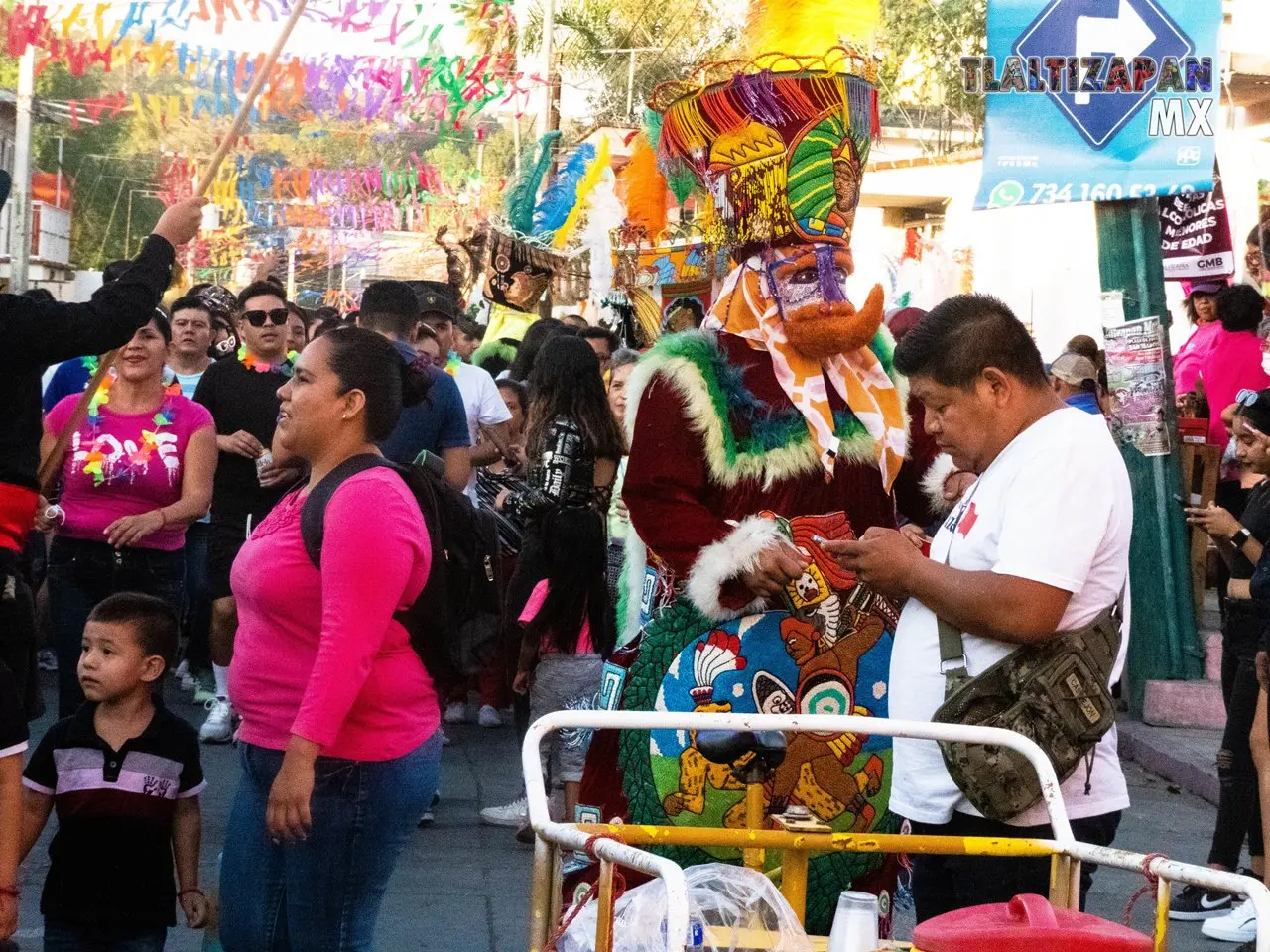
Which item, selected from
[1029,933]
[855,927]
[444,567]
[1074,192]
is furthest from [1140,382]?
[1029,933]

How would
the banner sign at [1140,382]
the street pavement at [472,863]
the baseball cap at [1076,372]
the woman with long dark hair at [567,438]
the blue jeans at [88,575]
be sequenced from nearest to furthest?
1. the street pavement at [472,863]
2. the blue jeans at [88,575]
3. the woman with long dark hair at [567,438]
4. the baseball cap at [1076,372]
5. the banner sign at [1140,382]

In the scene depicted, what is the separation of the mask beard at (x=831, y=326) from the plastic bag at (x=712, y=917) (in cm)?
181

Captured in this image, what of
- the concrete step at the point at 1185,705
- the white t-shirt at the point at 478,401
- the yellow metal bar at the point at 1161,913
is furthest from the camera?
the concrete step at the point at 1185,705

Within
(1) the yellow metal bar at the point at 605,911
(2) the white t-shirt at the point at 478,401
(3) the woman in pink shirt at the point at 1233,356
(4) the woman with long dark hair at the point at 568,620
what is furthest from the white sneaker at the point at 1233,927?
(3) the woman in pink shirt at the point at 1233,356

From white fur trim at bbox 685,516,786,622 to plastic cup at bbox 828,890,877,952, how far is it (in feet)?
4.81

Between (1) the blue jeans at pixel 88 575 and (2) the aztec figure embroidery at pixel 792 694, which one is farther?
(1) the blue jeans at pixel 88 575

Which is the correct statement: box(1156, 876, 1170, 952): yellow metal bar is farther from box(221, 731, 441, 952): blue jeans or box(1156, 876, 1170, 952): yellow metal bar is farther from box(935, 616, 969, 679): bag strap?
box(221, 731, 441, 952): blue jeans

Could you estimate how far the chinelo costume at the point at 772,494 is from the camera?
13.8 ft

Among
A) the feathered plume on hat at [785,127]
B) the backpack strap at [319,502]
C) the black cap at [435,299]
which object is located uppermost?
the feathered plume on hat at [785,127]

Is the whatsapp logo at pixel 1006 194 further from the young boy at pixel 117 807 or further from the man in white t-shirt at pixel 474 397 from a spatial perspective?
the young boy at pixel 117 807

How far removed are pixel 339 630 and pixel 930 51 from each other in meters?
37.2

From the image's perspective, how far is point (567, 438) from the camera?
6.88 meters

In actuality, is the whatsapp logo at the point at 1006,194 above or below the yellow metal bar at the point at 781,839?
above

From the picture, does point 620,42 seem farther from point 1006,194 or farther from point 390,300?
point 390,300
